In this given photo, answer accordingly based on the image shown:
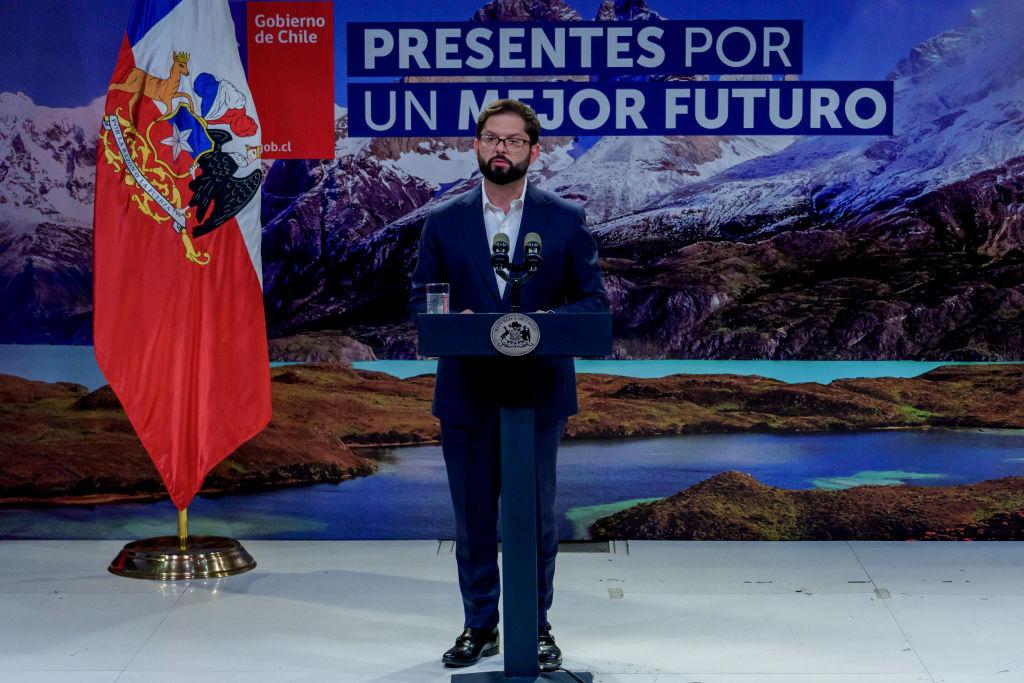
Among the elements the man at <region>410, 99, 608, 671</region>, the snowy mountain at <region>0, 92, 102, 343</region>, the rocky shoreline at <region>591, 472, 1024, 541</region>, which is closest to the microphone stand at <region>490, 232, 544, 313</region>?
the man at <region>410, 99, 608, 671</region>

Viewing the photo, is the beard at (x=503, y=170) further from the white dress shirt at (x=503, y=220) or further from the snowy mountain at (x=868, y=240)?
the snowy mountain at (x=868, y=240)

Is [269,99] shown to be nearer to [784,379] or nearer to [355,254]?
[355,254]

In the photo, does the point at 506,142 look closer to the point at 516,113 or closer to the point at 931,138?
the point at 516,113

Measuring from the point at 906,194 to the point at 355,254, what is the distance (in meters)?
2.51

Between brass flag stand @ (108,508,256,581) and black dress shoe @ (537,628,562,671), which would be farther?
brass flag stand @ (108,508,256,581)

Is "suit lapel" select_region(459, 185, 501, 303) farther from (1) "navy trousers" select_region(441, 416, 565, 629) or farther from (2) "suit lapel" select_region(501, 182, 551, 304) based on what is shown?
(1) "navy trousers" select_region(441, 416, 565, 629)

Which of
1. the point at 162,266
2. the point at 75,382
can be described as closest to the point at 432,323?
the point at 162,266

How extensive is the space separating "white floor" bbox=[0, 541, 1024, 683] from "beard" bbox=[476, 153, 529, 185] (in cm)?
141

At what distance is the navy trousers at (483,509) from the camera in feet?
11.4

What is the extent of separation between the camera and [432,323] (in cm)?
290

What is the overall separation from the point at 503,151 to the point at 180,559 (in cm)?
234

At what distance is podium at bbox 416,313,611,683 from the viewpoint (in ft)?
9.48

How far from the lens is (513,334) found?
2875 mm

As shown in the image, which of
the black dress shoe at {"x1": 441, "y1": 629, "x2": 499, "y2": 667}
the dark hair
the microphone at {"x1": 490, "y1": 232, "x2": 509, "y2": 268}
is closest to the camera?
the microphone at {"x1": 490, "y1": 232, "x2": 509, "y2": 268}
